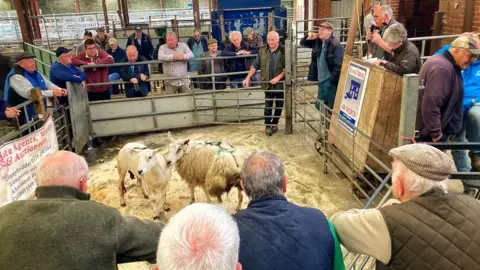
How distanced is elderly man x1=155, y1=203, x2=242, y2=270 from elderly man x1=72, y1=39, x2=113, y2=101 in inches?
248

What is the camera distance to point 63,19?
83.5 feet

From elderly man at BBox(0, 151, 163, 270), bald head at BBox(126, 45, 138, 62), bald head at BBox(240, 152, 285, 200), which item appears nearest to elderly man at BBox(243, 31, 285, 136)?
bald head at BBox(126, 45, 138, 62)

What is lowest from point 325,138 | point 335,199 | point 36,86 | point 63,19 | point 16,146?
point 335,199

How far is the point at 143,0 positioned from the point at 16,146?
3259 cm

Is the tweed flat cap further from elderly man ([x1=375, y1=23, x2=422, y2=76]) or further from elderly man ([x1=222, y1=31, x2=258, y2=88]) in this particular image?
elderly man ([x1=222, y1=31, x2=258, y2=88])

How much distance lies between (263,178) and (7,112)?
3713 millimetres

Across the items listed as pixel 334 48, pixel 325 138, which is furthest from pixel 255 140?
pixel 334 48

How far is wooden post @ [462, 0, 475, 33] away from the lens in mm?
6699

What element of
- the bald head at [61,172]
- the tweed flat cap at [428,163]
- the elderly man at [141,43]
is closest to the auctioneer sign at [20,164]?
the bald head at [61,172]

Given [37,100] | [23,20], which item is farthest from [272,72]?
[23,20]

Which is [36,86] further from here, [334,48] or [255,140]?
[334,48]

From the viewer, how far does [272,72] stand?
271 inches

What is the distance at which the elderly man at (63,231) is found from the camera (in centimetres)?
171

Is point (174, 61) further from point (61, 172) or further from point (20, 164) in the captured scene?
point (61, 172)
